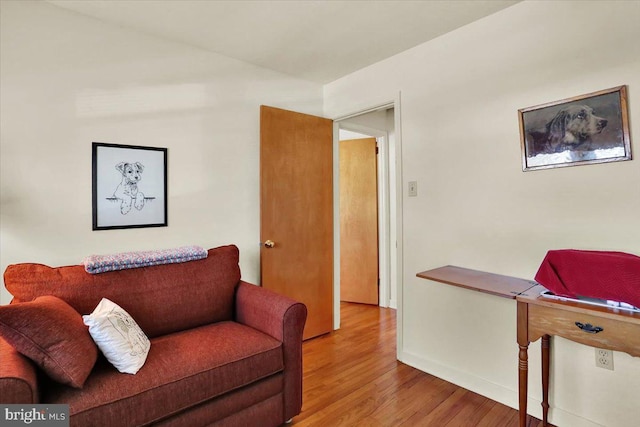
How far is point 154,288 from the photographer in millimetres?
Answer: 1943

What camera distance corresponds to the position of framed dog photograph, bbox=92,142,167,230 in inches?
85.6

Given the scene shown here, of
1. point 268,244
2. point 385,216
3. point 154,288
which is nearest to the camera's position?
point 154,288

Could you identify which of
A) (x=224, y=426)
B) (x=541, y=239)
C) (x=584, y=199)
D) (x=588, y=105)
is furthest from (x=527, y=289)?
(x=224, y=426)

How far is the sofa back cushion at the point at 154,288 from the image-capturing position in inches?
65.6

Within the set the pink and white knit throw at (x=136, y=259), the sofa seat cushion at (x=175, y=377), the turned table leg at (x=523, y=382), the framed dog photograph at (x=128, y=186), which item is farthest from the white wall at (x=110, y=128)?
the turned table leg at (x=523, y=382)

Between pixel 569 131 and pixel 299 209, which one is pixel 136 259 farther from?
pixel 569 131

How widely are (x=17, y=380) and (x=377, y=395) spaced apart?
1822 mm

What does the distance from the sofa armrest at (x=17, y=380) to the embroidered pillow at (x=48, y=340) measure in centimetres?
4

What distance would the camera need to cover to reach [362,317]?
3695mm

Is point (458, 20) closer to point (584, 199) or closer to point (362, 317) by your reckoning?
point (584, 199)

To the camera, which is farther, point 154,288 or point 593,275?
point 154,288

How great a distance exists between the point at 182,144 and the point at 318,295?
1776mm

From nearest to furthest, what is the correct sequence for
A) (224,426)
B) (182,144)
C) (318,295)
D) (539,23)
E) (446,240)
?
(224,426) → (539,23) → (446,240) → (182,144) → (318,295)

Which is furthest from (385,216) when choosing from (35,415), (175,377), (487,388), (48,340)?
(35,415)
